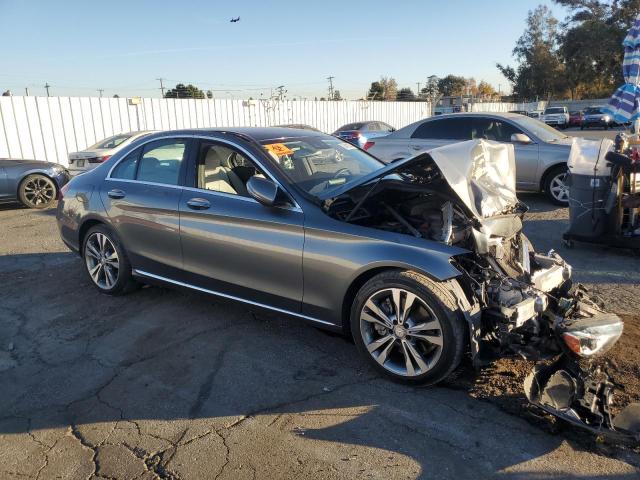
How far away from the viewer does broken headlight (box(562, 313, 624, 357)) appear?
299cm

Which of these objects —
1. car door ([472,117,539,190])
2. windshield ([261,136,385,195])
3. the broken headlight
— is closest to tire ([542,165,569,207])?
car door ([472,117,539,190])

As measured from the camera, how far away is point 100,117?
62.9 ft

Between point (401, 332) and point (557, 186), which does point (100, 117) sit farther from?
point (401, 332)

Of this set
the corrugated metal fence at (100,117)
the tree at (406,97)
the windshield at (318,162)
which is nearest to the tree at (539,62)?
the tree at (406,97)

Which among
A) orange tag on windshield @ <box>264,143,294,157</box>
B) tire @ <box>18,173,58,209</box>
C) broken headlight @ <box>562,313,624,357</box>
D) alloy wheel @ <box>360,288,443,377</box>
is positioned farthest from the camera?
tire @ <box>18,173,58,209</box>

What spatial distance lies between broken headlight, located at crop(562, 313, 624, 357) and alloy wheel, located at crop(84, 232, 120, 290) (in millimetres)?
4089

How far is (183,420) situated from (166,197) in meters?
2.14

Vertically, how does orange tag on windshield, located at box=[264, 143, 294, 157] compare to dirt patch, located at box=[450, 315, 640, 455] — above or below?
above

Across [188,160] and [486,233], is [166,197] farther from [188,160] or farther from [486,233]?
[486,233]

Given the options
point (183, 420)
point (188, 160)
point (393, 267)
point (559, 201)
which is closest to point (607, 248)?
point (559, 201)

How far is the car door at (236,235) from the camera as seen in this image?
3.78m

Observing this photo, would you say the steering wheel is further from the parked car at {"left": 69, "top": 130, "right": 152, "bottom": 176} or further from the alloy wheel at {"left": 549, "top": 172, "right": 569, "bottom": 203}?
the parked car at {"left": 69, "top": 130, "right": 152, "bottom": 176}

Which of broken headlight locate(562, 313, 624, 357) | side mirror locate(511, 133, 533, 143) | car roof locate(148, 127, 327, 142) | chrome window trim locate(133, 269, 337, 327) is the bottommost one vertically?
chrome window trim locate(133, 269, 337, 327)

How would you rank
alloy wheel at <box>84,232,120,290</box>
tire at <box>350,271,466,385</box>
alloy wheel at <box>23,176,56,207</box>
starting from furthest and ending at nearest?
alloy wheel at <box>23,176,56,207</box>, alloy wheel at <box>84,232,120,290</box>, tire at <box>350,271,466,385</box>
